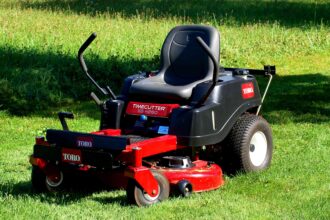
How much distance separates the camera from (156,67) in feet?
41.6

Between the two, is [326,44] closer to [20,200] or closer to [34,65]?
[34,65]

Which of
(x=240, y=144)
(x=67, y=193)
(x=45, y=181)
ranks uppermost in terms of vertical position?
(x=240, y=144)

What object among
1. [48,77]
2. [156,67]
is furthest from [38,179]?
[156,67]

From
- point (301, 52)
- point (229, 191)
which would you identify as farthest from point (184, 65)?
point (301, 52)

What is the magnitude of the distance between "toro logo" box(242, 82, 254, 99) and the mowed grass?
0.74 meters

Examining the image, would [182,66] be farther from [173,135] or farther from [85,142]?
[85,142]

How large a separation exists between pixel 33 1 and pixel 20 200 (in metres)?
19.9

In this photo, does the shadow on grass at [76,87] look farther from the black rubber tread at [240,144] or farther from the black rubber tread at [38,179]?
the black rubber tread at [38,179]

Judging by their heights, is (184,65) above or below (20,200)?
above

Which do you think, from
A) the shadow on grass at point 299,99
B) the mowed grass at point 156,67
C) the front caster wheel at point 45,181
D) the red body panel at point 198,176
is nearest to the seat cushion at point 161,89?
the red body panel at point 198,176

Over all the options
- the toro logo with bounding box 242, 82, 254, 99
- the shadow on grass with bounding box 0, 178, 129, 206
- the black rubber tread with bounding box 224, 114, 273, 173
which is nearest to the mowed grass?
the shadow on grass with bounding box 0, 178, 129, 206

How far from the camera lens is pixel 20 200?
6039mm

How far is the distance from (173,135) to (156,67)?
6.36 metres

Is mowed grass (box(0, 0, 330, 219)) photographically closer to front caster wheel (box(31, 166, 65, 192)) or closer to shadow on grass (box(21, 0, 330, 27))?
front caster wheel (box(31, 166, 65, 192))
